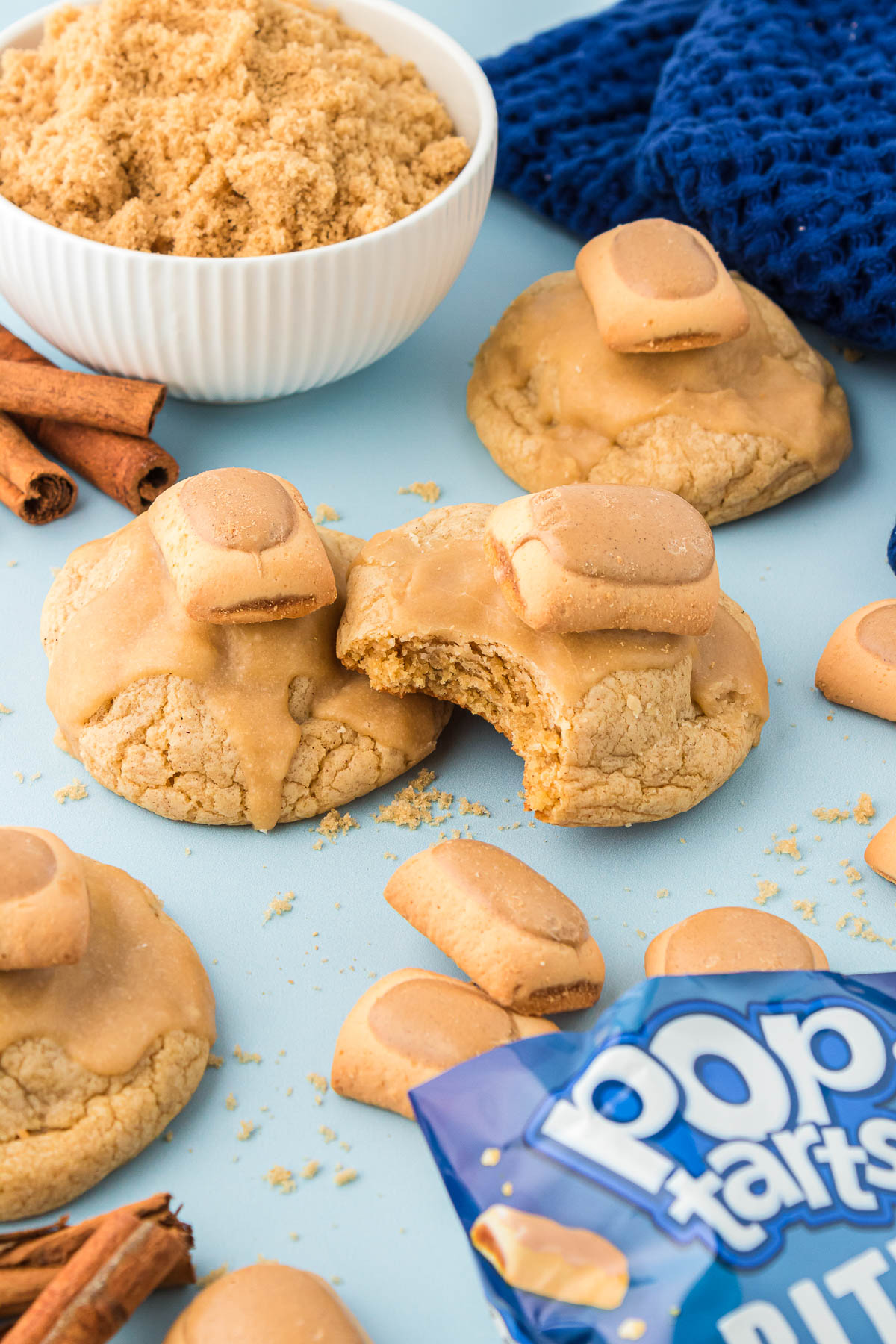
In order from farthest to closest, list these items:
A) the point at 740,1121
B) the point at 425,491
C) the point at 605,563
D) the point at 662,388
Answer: the point at 425,491
the point at 662,388
the point at 605,563
the point at 740,1121

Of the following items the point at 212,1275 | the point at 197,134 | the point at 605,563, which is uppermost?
the point at 197,134

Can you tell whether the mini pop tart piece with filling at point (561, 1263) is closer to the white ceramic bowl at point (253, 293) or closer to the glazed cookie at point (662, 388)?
the glazed cookie at point (662, 388)

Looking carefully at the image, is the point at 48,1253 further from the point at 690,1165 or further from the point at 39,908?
the point at 690,1165

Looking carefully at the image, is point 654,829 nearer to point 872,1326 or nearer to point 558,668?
point 558,668

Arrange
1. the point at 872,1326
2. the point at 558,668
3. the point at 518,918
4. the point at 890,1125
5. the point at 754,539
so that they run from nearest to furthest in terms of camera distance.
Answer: the point at 872,1326, the point at 890,1125, the point at 518,918, the point at 558,668, the point at 754,539

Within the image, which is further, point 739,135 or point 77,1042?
point 739,135

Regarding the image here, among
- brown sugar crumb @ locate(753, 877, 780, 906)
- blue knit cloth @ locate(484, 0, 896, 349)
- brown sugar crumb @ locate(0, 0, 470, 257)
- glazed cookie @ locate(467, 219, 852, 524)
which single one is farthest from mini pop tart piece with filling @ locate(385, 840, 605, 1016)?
blue knit cloth @ locate(484, 0, 896, 349)

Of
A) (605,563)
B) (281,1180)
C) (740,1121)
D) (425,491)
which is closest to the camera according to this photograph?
(740,1121)

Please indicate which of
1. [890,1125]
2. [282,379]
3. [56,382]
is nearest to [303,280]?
[282,379]

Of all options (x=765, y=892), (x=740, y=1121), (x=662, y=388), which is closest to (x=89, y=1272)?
(x=740, y=1121)
